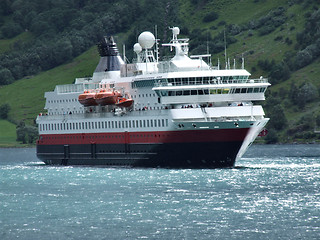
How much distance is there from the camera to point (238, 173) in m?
80.8

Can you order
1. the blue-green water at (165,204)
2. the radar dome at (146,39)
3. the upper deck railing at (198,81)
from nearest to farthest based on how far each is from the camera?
the blue-green water at (165,204)
the upper deck railing at (198,81)
the radar dome at (146,39)

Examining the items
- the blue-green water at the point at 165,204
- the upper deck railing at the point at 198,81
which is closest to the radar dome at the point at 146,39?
the upper deck railing at the point at 198,81

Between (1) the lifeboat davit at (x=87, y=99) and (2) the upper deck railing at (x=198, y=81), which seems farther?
(1) the lifeboat davit at (x=87, y=99)

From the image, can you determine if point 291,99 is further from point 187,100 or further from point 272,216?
point 272,216

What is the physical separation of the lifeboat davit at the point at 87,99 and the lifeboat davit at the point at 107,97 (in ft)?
3.65

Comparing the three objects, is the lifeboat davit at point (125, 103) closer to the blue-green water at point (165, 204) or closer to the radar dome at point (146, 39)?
the blue-green water at point (165, 204)

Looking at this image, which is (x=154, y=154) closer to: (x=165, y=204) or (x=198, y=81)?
(x=198, y=81)

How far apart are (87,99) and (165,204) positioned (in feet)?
121

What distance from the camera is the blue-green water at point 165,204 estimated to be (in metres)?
52.8

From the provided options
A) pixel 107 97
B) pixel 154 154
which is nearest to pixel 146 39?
pixel 107 97

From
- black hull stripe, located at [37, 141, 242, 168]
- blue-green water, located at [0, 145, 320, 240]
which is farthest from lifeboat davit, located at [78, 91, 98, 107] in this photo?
blue-green water, located at [0, 145, 320, 240]

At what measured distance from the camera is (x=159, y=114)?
8638 cm

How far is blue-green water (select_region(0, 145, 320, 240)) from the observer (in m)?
52.8

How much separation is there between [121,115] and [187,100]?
11.1m
